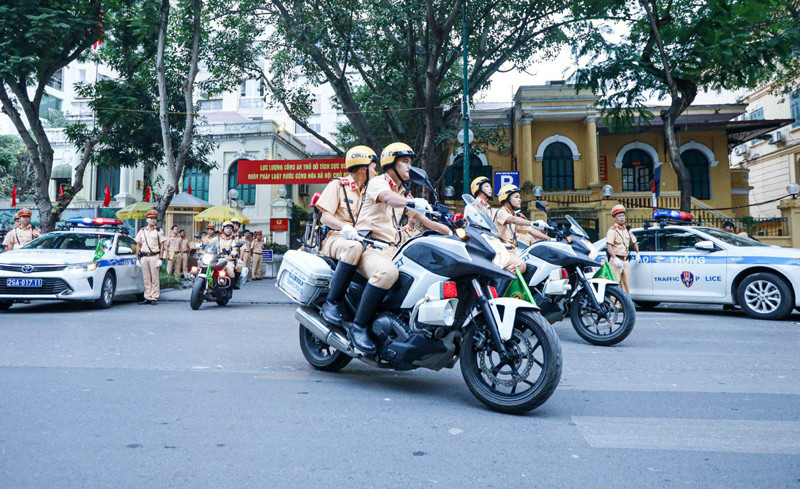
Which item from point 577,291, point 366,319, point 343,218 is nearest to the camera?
point 366,319

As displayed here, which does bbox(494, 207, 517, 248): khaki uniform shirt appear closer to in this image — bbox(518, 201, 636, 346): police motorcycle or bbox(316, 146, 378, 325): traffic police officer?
bbox(518, 201, 636, 346): police motorcycle

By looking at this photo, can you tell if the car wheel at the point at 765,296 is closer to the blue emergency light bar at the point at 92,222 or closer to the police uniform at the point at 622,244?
the police uniform at the point at 622,244

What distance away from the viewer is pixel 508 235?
7.92 metres

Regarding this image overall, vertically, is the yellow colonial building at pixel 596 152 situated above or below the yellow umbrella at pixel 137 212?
above

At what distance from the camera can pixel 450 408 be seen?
3.94 metres

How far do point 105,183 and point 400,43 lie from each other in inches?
882

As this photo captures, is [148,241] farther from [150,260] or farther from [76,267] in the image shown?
[76,267]

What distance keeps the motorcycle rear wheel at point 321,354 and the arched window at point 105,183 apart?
31.0 meters

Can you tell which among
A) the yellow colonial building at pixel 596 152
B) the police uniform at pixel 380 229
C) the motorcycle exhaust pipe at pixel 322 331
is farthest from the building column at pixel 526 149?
the motorcycle exhaust pipe at pixel 322 331

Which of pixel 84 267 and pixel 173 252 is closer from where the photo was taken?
pixel 84 267

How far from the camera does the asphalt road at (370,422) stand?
9.08 ft

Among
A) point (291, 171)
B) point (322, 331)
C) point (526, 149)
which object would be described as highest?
point (526, 149)

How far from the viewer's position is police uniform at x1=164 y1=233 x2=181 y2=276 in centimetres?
1970

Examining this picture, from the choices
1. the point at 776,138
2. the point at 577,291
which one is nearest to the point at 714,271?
the point at 577,291
